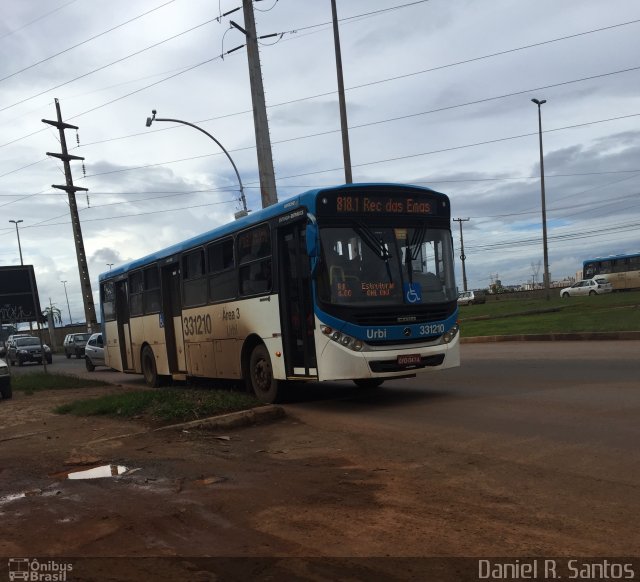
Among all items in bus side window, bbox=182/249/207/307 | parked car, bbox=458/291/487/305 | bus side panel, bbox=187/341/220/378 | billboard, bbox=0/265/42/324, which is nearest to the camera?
bus side panel, bbox=187/341/220/378

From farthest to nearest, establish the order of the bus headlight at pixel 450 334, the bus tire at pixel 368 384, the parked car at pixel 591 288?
the parked car at pixel 591 288
the bus tire at pixel 368 384
the bus headlight at pixel 450 334

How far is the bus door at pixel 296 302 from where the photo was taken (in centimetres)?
1016

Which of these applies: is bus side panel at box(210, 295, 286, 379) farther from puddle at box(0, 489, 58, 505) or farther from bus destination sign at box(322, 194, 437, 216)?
puddle at box(0, 489, 58, 505)

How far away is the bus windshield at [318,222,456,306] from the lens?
32.0 ft

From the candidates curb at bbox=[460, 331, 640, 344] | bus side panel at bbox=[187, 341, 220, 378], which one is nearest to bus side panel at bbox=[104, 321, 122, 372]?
bus side panel at bbox=[187, 341, 220, 378]

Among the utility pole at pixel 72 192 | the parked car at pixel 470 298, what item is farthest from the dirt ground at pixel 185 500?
the parked car at pixel 470 298

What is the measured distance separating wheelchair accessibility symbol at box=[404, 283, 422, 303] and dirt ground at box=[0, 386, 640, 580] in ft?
9.29

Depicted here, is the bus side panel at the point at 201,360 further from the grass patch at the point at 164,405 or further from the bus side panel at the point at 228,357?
the grass patch at the point at 164,405

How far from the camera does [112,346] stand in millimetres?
19953

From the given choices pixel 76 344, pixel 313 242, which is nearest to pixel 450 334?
pixel 313 242

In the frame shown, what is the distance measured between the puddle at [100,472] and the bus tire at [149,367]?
964cm

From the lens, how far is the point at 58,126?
34.6 m

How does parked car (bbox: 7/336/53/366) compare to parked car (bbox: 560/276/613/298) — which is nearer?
parked car (bbox: 7/336/53/366)

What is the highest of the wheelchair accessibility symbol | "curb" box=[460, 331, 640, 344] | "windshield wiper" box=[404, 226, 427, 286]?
"windshield wiper" box=[404, 226, 427, 286]
